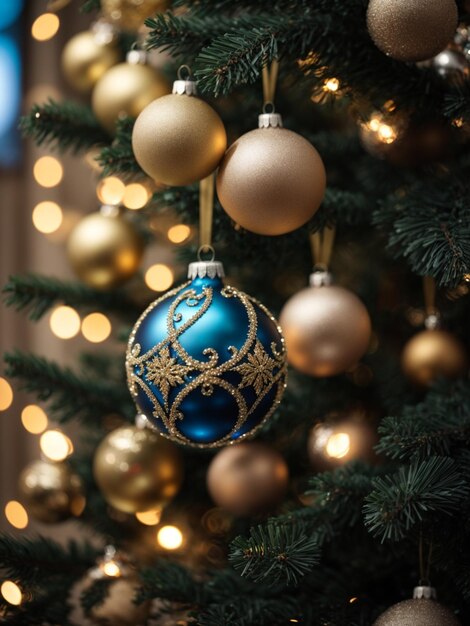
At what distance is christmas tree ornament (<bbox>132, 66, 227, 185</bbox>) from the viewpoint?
0.52 meters

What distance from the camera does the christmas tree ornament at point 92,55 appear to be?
0.80m

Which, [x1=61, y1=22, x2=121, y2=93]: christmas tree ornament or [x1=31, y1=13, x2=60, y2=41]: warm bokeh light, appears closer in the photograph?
[x1=61, y1=22, x2=121, y2=93]: christmas tree ornament

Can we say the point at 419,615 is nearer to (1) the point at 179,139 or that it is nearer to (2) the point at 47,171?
(1) the point at 179,139

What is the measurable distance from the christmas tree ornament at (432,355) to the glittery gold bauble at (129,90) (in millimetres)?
329

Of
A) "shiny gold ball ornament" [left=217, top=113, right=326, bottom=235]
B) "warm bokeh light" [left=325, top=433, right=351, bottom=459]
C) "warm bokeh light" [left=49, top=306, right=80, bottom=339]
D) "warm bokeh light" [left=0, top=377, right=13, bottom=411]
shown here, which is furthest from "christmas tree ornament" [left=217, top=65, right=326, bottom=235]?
"warm bokeh light" [left=0, top=377, right=13, bottom=411]

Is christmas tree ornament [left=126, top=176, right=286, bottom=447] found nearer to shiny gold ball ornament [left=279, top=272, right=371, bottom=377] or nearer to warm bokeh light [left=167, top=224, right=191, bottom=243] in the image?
shiny gold ball ornament [left=279, top=272, right=371, bottom=377]

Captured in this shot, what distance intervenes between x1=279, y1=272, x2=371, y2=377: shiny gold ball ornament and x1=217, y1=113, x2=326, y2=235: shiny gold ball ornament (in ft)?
0.36

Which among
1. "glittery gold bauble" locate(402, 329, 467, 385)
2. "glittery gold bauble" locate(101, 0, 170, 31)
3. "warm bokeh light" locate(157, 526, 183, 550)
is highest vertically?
"glittery gold bauble" locate(101, 0, 170, 31)

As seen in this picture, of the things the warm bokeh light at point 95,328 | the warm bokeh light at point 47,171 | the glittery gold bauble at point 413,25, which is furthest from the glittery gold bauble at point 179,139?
the warm bokeh light at point 47,171

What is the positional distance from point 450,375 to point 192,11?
425 millimetres

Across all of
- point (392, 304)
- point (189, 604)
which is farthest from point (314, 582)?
point (392, 304)

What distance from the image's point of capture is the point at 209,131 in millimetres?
526

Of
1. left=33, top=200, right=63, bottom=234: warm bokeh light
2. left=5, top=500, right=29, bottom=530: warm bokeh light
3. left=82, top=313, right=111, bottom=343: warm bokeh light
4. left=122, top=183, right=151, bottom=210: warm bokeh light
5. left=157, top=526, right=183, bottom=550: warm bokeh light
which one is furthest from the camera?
left=33, top=200, right=63, bottom=234: warm bokeh light

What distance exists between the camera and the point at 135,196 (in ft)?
2.87
